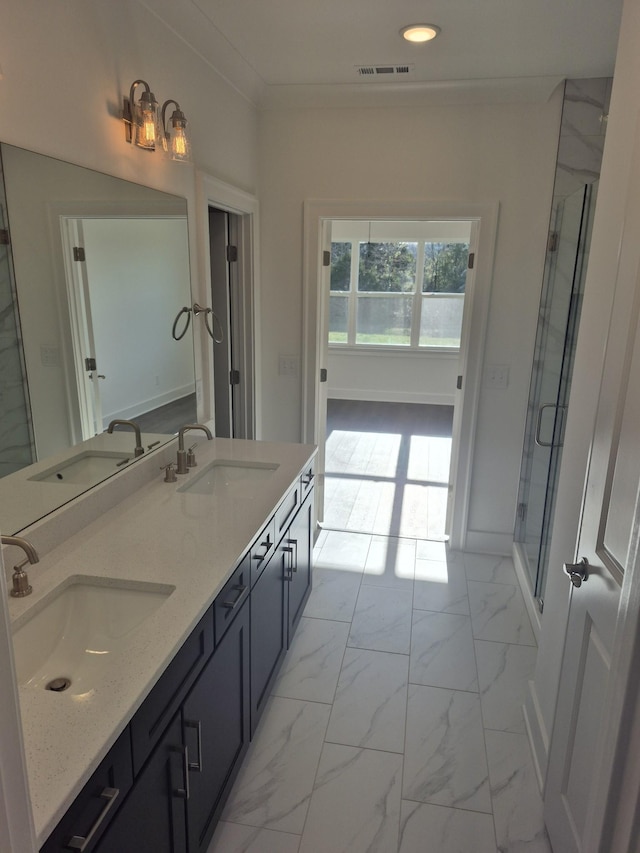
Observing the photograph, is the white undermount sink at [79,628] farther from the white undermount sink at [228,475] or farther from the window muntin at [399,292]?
the window muntin at [399,292]

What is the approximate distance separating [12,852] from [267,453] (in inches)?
83.3

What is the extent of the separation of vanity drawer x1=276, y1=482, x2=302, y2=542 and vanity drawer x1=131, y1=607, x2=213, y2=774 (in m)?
0.70

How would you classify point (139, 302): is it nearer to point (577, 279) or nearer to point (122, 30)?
point (122, 30)

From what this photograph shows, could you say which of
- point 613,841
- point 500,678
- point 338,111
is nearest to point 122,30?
point 338,111

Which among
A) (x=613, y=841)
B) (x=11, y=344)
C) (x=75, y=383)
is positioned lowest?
(x=613, y=841)

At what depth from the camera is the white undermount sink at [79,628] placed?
4.36 feet

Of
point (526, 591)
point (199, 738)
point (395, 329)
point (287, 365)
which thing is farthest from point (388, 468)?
point (199, 738)

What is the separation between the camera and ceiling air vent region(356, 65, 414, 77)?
2.76m

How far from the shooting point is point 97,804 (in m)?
1.02

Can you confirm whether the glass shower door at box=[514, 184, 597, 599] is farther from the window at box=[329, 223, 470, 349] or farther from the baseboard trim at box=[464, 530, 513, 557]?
the window at box=[329, 223, 470, 349]

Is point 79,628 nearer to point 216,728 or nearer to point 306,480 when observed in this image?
point 216,728

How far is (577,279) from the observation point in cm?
265

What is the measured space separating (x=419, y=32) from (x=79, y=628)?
2.59 meters

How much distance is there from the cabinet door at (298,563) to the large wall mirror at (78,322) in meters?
0.72
